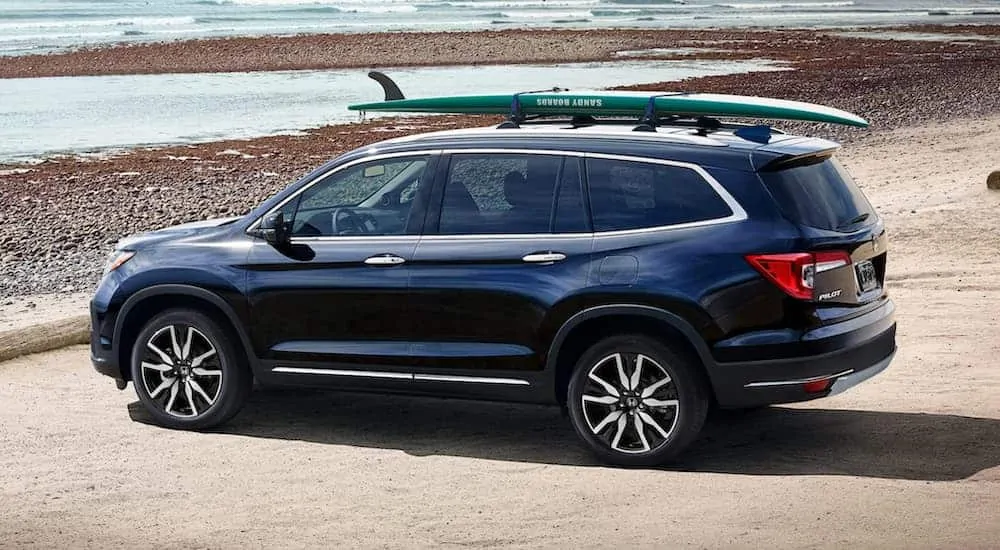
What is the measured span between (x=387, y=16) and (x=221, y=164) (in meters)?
73.8

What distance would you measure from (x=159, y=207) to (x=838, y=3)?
104846mm

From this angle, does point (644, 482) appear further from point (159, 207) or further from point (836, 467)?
point (159, 207)

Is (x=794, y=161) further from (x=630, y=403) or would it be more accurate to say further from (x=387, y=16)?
(x=387, y=16)

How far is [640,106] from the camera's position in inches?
330

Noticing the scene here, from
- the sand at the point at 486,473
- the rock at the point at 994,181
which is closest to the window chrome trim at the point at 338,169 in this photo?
the sand at the point at 486,473

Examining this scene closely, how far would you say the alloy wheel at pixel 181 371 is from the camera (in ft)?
28.8

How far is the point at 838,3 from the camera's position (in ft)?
392

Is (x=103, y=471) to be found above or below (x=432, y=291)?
below

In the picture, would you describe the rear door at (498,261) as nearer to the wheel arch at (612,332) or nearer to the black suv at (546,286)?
the black suv at (546,286)

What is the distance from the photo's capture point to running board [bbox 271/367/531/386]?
26.3 ft

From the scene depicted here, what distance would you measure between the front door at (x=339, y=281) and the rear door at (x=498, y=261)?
0.42 feet

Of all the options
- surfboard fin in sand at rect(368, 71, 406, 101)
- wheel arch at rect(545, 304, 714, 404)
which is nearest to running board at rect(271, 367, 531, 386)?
wheel arch at rect(545, 304, 714, 404)

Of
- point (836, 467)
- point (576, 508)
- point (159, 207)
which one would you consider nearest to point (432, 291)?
point (576, 508)

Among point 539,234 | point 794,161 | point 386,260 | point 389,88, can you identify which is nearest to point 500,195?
point 539,234
